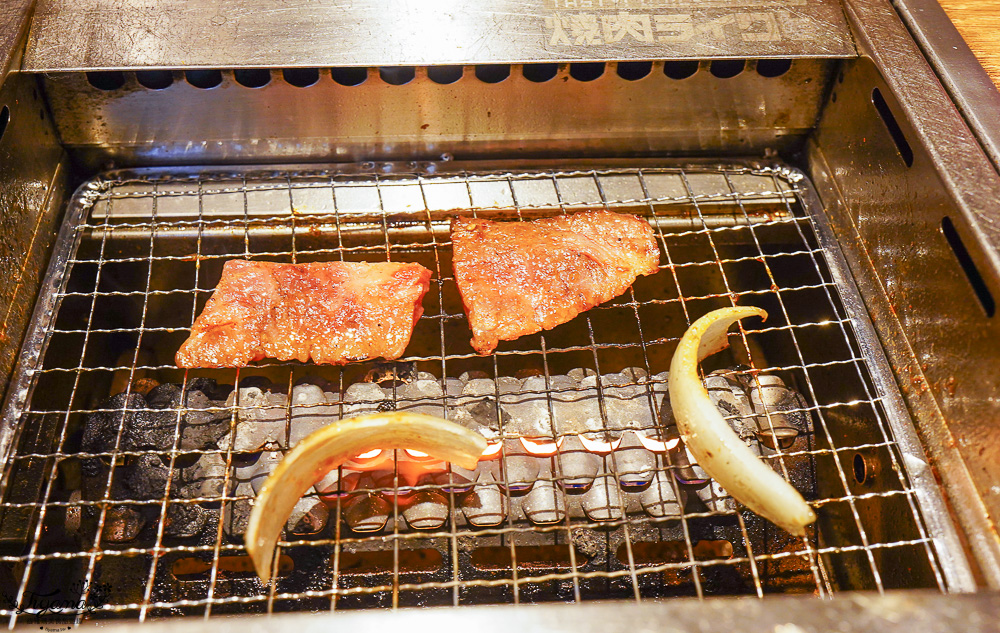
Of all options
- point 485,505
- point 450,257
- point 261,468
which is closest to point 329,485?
point 261,468

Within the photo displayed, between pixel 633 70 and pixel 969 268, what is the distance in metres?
1.38

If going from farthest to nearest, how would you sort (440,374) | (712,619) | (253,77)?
(440,374), (253,77), (712,619)

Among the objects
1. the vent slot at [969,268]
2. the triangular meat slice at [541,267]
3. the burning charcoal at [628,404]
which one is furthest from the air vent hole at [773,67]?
the burning charcoal at [628,404]

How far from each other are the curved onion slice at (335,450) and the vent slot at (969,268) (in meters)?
1.51

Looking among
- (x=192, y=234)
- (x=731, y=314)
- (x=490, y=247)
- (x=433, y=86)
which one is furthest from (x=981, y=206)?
(x=192, y=234)

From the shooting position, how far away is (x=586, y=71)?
255 centimetres

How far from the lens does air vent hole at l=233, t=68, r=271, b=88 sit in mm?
2455

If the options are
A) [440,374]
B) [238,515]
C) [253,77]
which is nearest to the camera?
[238,515]

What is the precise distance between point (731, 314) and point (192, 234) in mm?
2055

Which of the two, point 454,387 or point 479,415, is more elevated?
point 454,387

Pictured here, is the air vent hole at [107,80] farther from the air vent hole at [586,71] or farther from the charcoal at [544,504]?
the charcoal at [544,504]

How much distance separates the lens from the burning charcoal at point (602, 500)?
2.28 meters

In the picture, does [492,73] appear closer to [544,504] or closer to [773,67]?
[773,67]

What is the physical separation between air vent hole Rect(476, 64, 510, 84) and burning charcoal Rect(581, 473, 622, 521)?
5.21 feet
